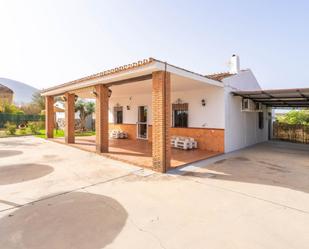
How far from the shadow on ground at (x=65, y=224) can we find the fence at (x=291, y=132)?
711 inches

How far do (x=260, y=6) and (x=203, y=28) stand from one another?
2962 mm

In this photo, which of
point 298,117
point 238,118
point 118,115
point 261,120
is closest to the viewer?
point 238,118

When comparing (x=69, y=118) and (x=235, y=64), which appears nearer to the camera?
(x=235, y=64)

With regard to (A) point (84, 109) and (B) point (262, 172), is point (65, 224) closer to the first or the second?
(B) point (262, 172)

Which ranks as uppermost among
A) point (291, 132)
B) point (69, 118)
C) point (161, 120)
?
point (69, 118)

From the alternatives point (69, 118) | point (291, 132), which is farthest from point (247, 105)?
point (69, 118)

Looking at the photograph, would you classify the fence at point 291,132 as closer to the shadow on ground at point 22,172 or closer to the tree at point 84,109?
the shadow on ground at point 22,172

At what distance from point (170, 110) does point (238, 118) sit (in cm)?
631

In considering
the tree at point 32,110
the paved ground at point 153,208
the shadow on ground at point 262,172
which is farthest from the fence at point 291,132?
the tree at point 32,110

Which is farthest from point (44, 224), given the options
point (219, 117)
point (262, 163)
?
point (219, 117)

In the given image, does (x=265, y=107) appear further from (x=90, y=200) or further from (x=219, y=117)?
(x=90, y=200)

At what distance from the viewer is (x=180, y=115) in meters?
12.0

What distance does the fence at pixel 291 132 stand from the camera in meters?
16.1

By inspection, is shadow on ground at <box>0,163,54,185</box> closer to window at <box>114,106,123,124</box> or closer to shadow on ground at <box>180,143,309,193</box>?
shadow on ground at <box>180,143,309,193</box>
